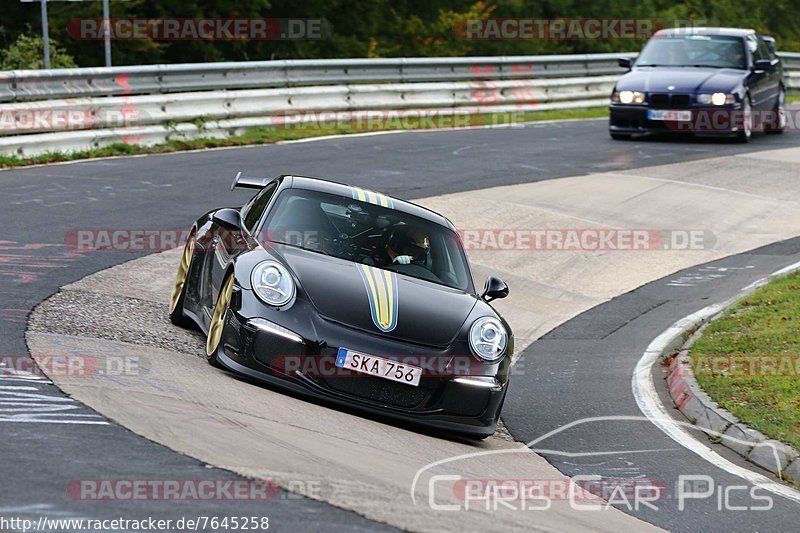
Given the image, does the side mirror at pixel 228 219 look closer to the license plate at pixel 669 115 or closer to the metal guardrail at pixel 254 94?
the metal guardrail at pixel 254 94

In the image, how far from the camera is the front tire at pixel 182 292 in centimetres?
905

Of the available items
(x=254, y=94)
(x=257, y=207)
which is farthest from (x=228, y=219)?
(x=254, y=94)

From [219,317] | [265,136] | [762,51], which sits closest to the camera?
[219,317]

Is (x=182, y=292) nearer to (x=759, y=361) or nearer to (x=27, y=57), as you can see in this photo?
(x=759, y=361)

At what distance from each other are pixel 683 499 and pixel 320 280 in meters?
2.46

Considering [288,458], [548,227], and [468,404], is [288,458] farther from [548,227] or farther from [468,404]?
[548,227]

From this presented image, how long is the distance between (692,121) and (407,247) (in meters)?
13.2

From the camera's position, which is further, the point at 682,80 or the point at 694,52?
the point at 694,52

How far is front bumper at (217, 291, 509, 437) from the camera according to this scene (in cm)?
712

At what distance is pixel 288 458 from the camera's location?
19.3 feet

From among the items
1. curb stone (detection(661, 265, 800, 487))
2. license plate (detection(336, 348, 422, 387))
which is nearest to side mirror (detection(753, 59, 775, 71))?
curb stone (detection(661, 265, 800, 487))

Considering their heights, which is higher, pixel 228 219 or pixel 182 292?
pixel 228 219

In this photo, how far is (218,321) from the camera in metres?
7.78

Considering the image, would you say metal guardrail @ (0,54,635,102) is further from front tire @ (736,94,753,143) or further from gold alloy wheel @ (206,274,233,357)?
gold alloy wheel @ (206,274,233,357)
